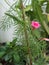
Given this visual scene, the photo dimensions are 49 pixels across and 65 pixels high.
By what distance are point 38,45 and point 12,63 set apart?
797 mm

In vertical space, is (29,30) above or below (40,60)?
above

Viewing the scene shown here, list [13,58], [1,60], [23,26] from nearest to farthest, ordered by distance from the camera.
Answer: [23,26] → [13,58] → [1,60]

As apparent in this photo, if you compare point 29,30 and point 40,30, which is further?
point 40,30

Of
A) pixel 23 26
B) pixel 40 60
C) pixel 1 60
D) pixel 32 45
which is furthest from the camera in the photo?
pixel 1 60

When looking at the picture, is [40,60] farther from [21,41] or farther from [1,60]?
[1,60]

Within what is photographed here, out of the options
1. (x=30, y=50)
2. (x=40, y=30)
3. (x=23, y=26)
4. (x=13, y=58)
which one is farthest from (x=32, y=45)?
(x=40, y=30)

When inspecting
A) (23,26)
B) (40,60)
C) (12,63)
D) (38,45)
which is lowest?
(12,63)

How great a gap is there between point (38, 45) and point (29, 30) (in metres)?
0.13

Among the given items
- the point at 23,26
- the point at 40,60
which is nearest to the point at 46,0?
the point at 40,60

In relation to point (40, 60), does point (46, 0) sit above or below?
above

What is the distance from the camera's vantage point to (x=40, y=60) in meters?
1.30

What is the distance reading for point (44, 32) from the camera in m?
2.06

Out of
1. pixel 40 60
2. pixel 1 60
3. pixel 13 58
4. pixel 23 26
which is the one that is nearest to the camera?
pixel 23 26

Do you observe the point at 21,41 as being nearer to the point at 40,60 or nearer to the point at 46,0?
the point at 40,60
